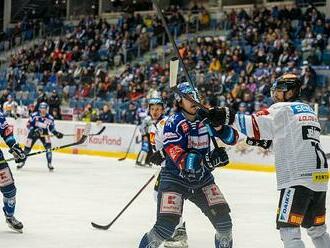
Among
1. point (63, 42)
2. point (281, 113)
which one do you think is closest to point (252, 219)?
point (281, 113)

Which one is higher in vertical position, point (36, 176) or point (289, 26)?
point (289, 26)

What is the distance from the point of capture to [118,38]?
2294cm

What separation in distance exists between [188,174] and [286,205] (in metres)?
0.81

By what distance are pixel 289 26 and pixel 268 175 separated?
6.40m

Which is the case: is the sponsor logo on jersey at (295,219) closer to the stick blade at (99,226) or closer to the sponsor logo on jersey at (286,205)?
the sponsor logo on jersey at (286,205)

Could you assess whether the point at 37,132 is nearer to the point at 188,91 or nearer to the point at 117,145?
the point at 117,145

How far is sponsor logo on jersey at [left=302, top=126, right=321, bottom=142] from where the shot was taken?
398cm

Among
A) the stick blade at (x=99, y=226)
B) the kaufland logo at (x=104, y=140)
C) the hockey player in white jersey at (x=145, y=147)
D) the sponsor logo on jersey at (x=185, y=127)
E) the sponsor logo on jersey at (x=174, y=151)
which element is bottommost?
the kaufland logo at (x=104, y=140)

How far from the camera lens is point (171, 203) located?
4.55 meters

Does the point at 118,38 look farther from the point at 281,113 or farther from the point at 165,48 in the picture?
the point at 281,113

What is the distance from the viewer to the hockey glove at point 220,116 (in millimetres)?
3770

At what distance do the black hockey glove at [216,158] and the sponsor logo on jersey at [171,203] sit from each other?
0.97 feet

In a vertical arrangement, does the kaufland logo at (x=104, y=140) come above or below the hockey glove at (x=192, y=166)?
below

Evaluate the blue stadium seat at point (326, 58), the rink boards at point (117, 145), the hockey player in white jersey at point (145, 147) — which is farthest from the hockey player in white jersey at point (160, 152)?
the blue stadium seat at point (326, 58)
